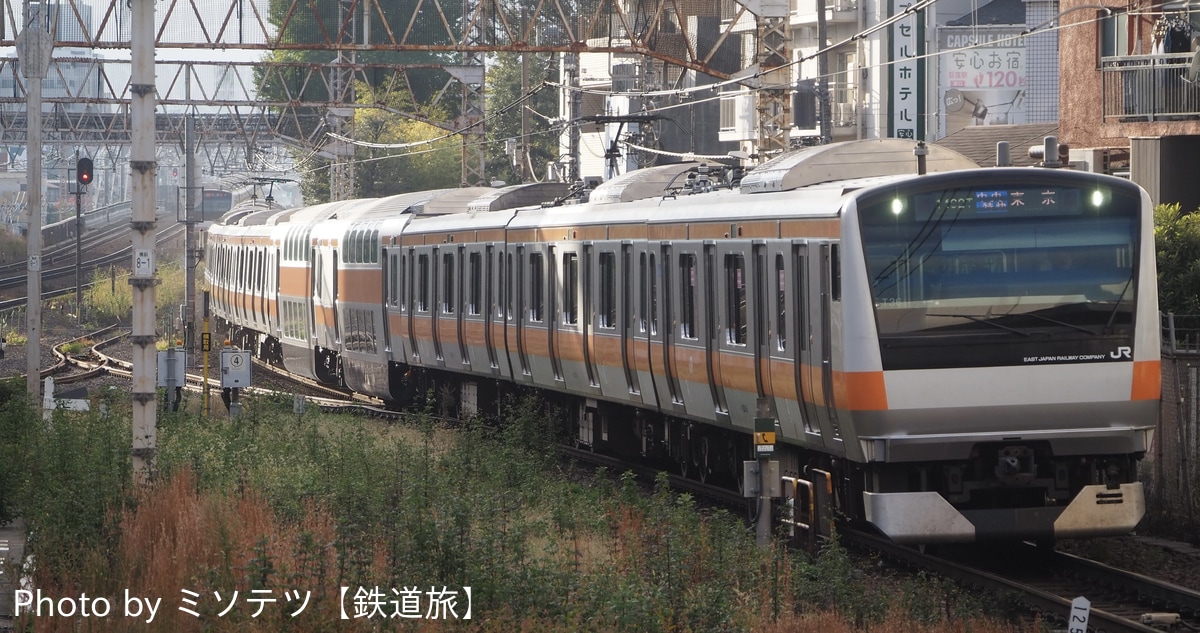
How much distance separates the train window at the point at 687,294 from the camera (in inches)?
619

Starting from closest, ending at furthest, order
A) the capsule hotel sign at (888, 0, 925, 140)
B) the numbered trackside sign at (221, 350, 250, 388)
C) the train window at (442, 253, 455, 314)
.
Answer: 1. the numbered trackside sign at (221, 350, 250, 388)
2. the train window at (442, 253, 455, 314)
3. the capsule hotel sign at (888, 0, 925, 140)

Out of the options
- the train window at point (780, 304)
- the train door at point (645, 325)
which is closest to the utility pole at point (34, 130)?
the train door at point (645, 325)

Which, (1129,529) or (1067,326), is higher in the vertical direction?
(1067,326)

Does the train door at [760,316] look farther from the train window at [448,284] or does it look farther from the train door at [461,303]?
the train window at [448,284]

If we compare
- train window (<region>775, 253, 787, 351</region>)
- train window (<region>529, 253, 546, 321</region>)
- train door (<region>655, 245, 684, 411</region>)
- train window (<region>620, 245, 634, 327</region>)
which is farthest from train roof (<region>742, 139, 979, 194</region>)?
train window (<region>529, 253, 546, 321</region>)

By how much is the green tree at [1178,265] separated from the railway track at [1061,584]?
5386 mm

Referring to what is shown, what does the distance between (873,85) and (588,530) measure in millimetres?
32523

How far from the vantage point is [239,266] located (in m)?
42.0

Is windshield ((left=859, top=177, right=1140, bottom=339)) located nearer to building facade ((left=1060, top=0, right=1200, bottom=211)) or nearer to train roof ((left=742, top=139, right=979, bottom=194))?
train roof ((left=742, top=139, right=979, bottom=194))

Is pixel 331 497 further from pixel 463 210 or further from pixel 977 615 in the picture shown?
pixel 463 210

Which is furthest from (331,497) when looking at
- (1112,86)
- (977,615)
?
(1112,86)

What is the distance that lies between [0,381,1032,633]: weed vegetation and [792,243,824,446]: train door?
3.04ft

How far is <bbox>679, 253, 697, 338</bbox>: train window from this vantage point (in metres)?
15.7

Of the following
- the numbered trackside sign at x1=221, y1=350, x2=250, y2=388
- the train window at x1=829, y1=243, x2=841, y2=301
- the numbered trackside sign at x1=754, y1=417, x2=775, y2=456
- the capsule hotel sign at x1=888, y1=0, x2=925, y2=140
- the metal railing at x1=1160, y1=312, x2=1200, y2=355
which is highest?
the capsule hotel sign at x1=888, y1=0, x2=925, y2=140
